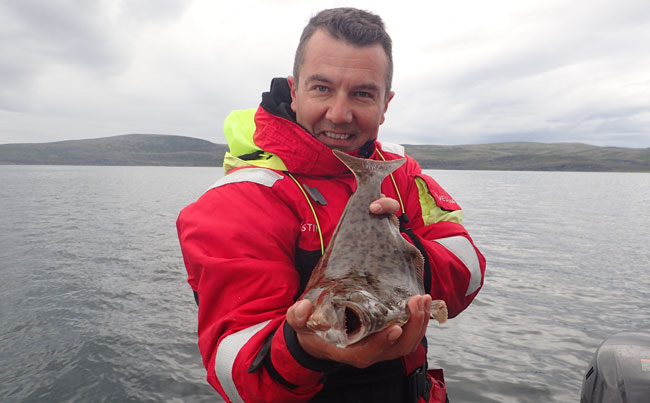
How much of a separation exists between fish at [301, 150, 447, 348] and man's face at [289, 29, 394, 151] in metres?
0.29

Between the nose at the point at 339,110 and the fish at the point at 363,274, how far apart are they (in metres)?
0.28

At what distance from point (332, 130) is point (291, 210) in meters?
0.75

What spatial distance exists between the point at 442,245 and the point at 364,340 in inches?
58.6

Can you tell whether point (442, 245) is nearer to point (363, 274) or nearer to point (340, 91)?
point (363, 274)

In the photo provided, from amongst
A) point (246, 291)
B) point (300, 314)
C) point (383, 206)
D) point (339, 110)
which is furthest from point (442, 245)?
point (300, 314)

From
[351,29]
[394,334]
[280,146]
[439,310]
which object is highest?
[351,29]

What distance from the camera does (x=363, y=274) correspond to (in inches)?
96.0

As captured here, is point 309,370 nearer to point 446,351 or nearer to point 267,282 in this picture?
point 267,282

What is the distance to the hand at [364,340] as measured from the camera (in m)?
1.82

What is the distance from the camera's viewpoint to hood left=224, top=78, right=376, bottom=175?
3109 millimetres

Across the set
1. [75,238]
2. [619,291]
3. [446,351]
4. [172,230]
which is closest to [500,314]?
[446,351]

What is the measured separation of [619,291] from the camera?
501 inches

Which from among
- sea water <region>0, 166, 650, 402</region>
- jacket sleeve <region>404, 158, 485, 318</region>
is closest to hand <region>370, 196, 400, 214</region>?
jacket sleeve <region>404, 158, 485, 318</region>

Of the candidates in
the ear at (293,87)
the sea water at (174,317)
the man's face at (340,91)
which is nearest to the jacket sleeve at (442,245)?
the man's face at (340,91)
